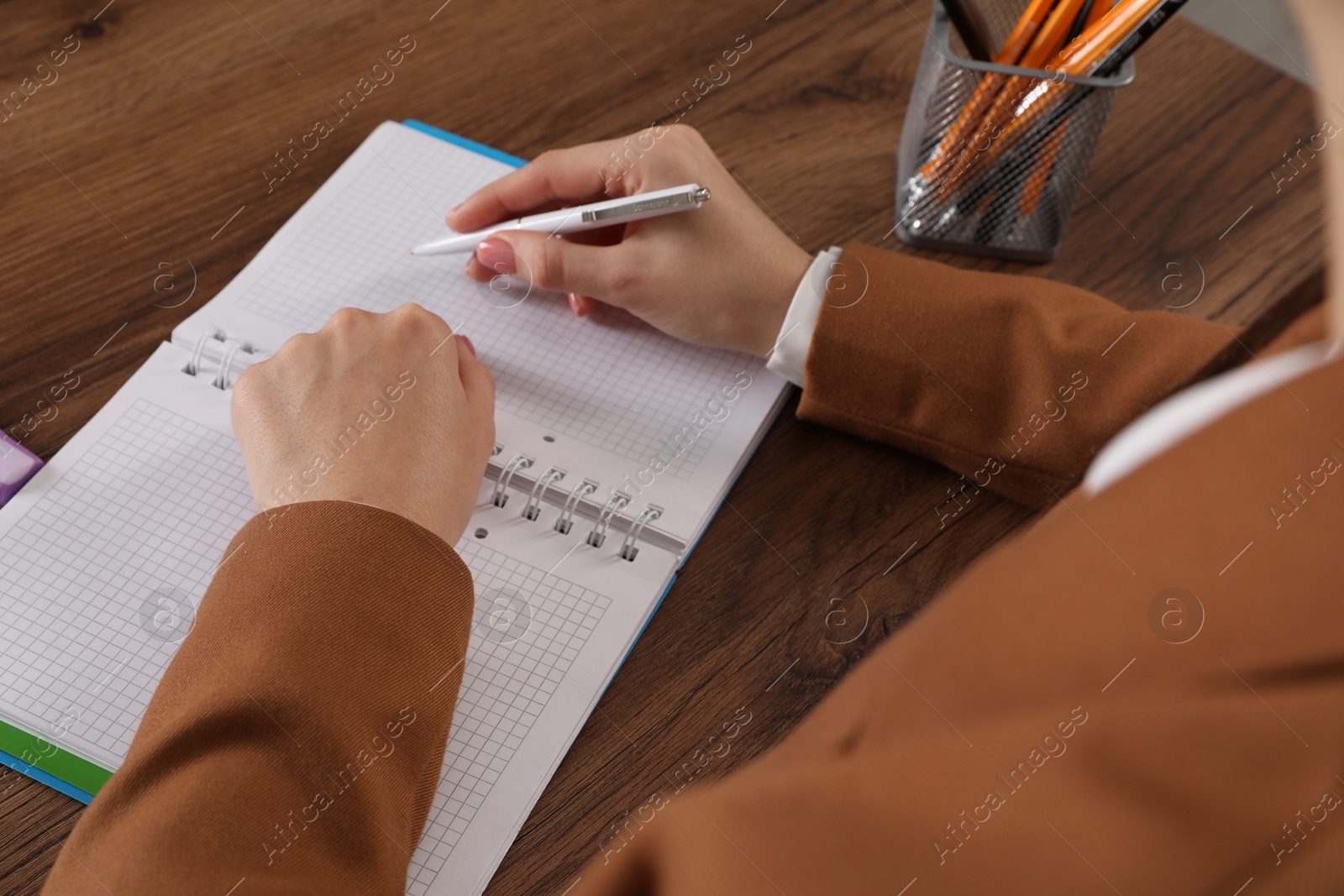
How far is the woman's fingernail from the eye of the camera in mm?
828

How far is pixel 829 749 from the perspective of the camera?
34 centimetres

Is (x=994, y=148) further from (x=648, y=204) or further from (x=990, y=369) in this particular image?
(x=648, y=204)

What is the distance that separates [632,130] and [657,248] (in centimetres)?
23

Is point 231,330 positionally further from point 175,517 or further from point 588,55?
point 588,55

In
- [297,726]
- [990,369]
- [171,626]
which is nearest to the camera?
[297,726]

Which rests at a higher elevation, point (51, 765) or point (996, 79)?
point (996, 79)

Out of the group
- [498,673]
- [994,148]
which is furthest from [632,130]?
[498,673]

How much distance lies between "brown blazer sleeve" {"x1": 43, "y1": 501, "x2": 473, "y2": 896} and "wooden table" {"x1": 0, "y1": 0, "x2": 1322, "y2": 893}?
89 mm

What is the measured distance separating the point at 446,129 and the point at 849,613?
2.11 ft

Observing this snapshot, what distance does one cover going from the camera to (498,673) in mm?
657

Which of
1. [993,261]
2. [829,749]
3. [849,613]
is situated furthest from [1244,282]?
[829,749]

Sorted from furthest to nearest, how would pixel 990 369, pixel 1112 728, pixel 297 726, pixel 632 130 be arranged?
1. pixel 632 130
2. pixel 990 369
3. pixel 297 726
4. pixel 1112 728

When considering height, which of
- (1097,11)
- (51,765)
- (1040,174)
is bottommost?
(51,765)

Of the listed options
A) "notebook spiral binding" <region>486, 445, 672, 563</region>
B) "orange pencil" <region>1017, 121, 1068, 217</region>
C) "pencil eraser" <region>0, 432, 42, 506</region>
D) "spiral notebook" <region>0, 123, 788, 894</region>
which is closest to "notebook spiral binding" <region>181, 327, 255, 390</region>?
"spiral notebook" <region>0, 123, 788, 894</region>
